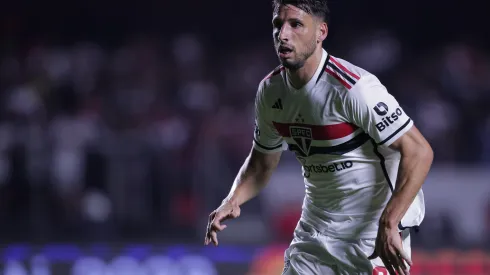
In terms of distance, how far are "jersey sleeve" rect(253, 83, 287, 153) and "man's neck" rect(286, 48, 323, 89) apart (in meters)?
0.31

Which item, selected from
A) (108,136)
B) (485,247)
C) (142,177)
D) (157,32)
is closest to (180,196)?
(142,177)

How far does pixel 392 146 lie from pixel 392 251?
0.52 meters

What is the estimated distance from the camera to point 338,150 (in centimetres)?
424

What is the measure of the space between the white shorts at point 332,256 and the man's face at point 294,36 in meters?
0.91

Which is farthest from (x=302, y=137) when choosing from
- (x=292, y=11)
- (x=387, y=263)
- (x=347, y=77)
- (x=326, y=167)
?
(x=387, y=263)

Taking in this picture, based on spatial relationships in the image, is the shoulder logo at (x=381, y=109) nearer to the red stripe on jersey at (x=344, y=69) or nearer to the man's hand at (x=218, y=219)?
the red stripe on jersey at (x=344, y=69)

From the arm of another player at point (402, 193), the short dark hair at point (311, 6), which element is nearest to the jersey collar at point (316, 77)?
the short dark hair at point (311, 6)

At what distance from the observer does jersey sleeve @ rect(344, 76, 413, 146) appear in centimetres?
397

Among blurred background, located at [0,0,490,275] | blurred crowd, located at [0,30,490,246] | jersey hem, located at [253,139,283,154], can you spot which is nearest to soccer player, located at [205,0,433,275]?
jersey hem, located at [253,139,283,154]

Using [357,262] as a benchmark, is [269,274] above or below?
below

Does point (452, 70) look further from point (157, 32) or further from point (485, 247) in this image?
point (157, 32)

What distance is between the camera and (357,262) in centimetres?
426

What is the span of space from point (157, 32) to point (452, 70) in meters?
5.04

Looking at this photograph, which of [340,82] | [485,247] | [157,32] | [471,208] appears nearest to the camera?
[340,82]
